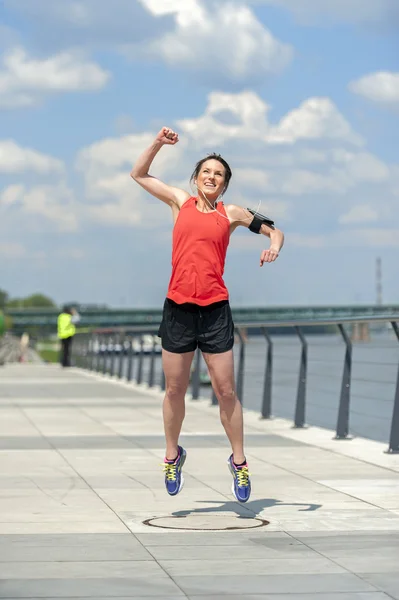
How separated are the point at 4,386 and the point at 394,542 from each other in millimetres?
18012

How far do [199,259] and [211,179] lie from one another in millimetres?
498

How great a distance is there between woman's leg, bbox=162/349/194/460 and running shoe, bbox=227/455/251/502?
342 mm

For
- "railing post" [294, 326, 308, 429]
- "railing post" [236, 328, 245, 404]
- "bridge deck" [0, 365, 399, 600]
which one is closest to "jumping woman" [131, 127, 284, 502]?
"bridge deck" [0, 365, 399, 600]

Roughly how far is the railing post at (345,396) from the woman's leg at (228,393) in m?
5.41

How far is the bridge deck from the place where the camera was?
5.44m

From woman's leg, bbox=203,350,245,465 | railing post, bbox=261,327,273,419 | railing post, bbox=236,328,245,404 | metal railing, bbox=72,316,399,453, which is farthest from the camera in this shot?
railing post, bbox=236,328,245,404

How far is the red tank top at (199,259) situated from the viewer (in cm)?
718

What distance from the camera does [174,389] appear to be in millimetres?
7402

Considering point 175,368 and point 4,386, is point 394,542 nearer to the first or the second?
point 175,368

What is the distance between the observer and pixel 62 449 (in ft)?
38.0

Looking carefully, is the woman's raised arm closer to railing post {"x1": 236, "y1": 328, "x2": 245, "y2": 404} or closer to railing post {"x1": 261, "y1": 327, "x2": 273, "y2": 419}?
railing post {"x1": 261, "y1": 327, "x2": 273, "y2": 419}

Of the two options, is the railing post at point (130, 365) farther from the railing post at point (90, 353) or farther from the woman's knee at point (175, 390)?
the woman's knee at point (175, 390)

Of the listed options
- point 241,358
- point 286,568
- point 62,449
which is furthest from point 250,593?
point 241,358

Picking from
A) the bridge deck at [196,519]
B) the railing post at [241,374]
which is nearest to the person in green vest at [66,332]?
the railing post at [241,374]
